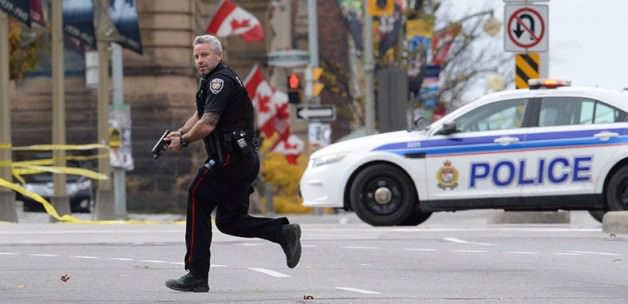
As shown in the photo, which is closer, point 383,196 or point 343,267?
point 343,267

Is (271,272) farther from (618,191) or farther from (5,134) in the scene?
(5,134)

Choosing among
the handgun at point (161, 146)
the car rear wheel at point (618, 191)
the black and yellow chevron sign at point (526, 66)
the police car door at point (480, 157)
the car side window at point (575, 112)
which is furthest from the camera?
the black and yellow chevron sign at point (526, 66)

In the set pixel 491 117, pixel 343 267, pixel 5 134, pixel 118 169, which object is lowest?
pixel 118 169

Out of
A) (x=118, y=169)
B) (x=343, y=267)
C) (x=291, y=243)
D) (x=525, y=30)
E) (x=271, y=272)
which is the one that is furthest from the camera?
(x=118, y=169)

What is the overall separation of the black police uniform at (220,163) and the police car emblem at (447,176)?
28.3ft

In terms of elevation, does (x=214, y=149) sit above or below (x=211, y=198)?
above

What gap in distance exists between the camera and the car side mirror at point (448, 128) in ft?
67.9

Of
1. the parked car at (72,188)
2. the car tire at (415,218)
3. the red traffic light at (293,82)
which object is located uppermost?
the red traffic light at (293,82)

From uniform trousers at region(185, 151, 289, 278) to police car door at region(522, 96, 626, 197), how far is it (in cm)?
841

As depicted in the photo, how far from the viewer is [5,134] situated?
28766 mm

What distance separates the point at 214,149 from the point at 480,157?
880cm

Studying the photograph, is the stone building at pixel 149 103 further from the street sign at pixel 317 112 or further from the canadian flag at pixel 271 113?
the canadian flag at pixel 271 113

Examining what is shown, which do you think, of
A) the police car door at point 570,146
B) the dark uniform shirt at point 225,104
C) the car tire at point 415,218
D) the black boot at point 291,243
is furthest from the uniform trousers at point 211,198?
the car tire at point 415,218

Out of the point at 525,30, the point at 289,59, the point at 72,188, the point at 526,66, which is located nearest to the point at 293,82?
the point at 289,59
